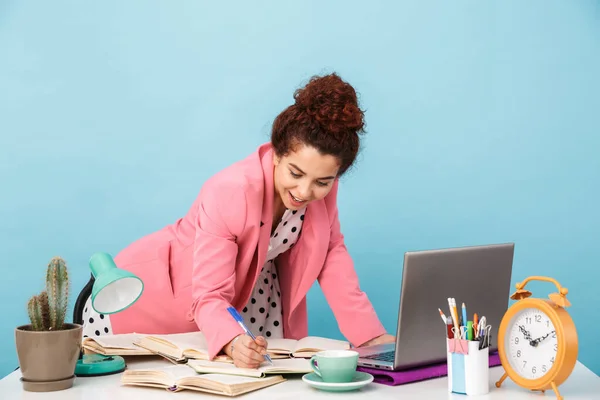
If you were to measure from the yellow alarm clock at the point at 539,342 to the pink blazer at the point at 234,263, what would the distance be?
0.58 metres

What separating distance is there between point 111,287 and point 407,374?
0.60 meters

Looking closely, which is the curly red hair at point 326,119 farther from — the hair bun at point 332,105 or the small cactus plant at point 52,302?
the small cactus plant at point 52,302

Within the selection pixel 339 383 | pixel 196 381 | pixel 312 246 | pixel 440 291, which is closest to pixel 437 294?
pixel 440 291

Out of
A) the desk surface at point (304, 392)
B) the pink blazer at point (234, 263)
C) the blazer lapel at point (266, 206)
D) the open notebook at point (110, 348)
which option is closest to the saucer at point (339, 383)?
the desk surface at point (304, 392)

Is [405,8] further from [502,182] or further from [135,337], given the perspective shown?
[135,337]

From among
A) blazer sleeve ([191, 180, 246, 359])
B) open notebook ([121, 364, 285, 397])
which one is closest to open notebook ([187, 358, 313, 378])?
open notebook ([121, 364, 285, 397])

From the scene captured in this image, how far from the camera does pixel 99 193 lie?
3.49 m

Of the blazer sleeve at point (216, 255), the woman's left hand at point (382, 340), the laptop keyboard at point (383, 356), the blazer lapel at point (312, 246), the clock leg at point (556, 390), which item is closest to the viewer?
the clock leg at point (556, 390)

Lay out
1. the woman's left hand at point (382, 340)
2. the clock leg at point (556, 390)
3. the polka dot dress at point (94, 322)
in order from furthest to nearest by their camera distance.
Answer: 1. the polka dot dress at point (94, 322)
2. the woman's left hand at point (382, 340)
3. the clock leg at point (556, 390)

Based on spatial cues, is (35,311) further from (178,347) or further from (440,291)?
(440,291)

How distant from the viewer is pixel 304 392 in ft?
4.74

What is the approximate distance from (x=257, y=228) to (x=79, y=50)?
1.96m

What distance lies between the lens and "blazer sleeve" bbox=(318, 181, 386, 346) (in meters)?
2.04

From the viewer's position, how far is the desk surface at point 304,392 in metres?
1.42
